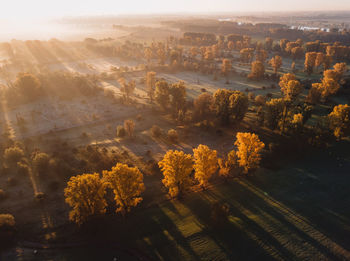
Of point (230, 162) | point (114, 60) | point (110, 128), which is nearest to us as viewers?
point (230, 162)

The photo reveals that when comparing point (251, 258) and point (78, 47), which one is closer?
point (251, 258)

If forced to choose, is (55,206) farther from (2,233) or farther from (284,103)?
(284,103)

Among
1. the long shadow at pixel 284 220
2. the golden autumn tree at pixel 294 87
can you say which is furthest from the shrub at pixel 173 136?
the golden autumn tree at pixel 294 87

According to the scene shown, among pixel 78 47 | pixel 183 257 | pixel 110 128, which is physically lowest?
pixel 183 257

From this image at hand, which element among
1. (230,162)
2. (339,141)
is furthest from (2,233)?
(339,141)

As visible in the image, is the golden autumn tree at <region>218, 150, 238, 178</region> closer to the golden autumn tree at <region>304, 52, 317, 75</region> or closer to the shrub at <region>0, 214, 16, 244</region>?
the shrub at <region>0, 214, 16, 244</region>

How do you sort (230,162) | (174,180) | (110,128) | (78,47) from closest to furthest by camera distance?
(174,180) → (230,162) → (110,128) → (78,47)

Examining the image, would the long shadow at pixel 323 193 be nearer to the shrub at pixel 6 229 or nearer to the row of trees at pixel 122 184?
the row of trees at pixel 122 184

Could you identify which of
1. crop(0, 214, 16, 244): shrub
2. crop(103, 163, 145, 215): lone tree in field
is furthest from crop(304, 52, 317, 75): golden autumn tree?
crop(0, 214, 16, 244): shrub
